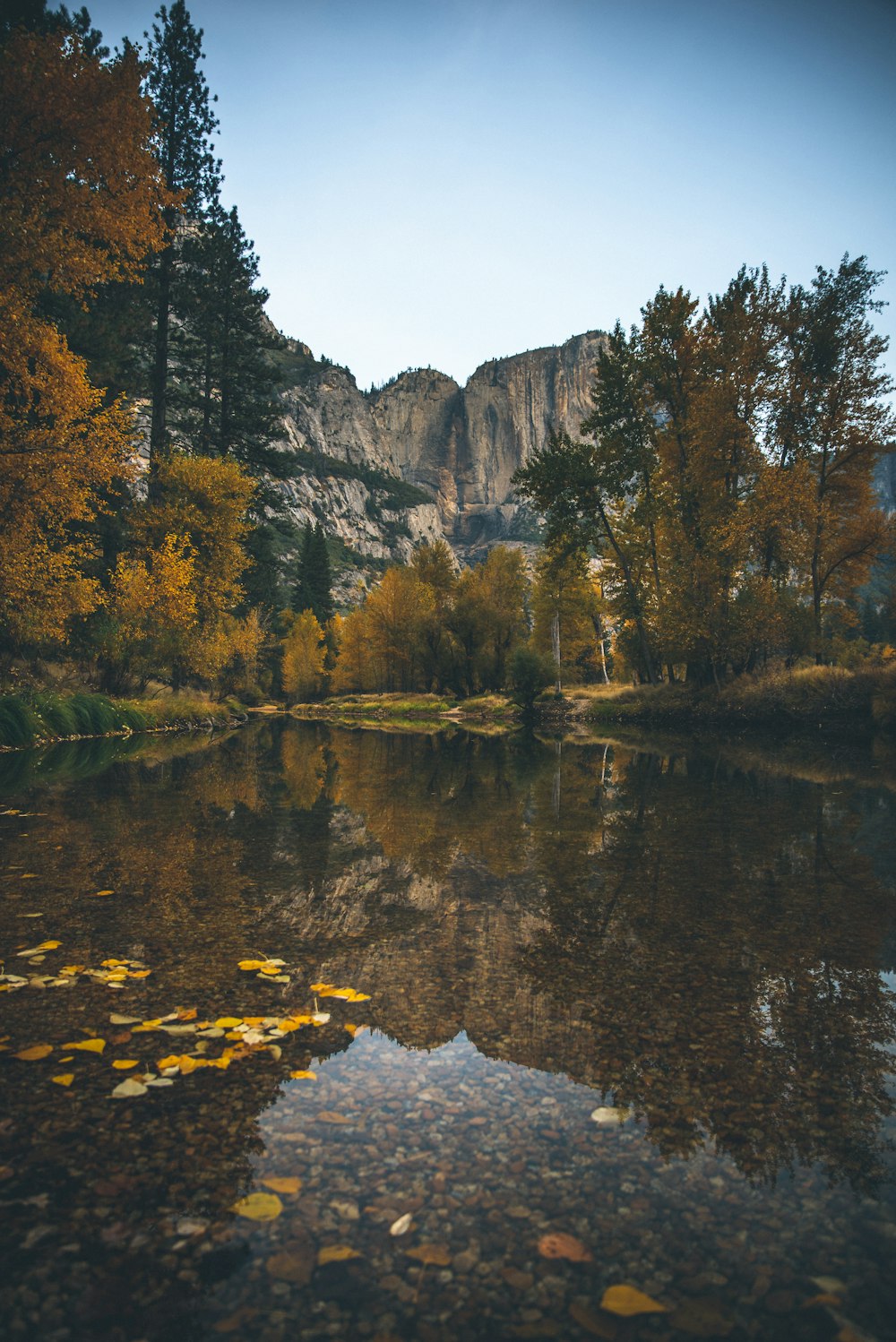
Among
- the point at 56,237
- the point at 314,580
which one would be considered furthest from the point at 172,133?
the point at 314,580

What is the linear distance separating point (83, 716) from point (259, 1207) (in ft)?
65.6

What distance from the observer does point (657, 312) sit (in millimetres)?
26422


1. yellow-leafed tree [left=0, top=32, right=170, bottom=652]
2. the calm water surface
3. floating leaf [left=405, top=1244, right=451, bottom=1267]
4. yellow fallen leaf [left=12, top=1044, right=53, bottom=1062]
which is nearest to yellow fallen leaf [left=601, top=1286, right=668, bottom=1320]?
the calm water surface

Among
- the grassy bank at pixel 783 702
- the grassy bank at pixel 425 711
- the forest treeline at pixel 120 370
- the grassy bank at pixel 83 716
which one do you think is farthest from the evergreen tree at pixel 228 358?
the grassy bank at pixel 783 702

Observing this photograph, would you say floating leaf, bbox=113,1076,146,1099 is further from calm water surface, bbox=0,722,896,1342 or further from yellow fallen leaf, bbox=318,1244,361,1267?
yellow fallen leaf, bbox=318,1244,361,1267

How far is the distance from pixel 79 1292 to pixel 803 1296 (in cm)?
204

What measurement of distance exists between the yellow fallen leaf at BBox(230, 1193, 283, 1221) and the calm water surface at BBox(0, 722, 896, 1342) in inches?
0.9

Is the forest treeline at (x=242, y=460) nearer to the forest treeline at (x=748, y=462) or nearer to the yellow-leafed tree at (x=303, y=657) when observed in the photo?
the forest treeline at (x=748, y=462)

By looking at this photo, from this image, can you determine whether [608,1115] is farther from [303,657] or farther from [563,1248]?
[303,657]

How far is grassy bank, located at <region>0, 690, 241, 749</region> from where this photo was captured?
52.2 ft

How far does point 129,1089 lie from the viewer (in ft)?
8.93

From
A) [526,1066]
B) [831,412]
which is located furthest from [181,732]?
[831,412]

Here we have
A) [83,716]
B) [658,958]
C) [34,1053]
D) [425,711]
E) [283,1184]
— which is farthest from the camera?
[425,711]

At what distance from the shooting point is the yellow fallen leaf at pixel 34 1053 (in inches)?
116
